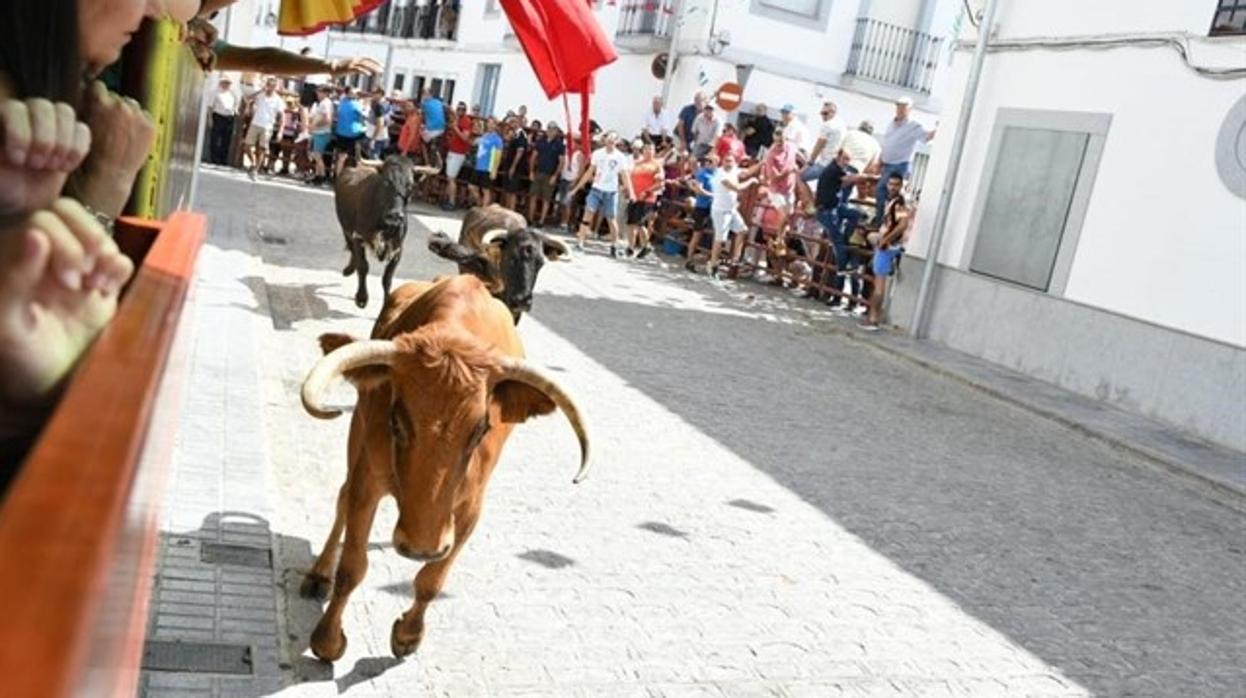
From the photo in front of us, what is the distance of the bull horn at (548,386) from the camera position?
3.51 m

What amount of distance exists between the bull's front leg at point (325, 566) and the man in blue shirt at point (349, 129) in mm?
17242

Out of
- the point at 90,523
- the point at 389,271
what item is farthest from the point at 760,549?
the point at 389,271

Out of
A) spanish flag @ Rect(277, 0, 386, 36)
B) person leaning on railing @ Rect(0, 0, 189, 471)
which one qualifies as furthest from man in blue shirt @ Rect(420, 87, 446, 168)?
person leaning on railing @ Rect(0, 0, 189, 471)

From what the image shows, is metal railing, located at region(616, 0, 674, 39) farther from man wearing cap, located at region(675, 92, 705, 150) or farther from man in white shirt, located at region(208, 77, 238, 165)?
man in white shirt, located at region(208, 77, 238, 165)

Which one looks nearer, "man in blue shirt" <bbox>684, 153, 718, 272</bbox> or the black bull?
the black bull

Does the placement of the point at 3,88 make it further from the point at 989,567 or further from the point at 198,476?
the point at 989,567

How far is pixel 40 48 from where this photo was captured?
167 centimetres

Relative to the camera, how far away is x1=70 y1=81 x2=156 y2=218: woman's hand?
6.54 feet

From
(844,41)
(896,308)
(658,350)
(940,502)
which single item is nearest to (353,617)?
(940,502)

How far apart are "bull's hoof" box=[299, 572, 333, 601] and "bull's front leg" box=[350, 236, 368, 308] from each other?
587cm

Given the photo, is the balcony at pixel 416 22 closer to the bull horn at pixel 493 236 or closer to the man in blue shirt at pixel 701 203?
the man in blue shirt at pixel 701 203

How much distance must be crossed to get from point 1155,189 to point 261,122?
16.1 meters

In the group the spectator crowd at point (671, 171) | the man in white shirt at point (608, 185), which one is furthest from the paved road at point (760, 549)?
the man in white shirt at point (608, 185)

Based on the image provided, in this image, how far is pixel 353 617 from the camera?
4141 millimetres
